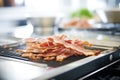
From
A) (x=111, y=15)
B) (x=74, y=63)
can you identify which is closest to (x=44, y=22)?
(x=111, y=15)

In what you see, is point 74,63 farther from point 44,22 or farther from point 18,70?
point 44,22

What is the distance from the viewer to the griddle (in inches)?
26.1

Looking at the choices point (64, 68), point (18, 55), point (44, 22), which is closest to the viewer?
point (64, 68)

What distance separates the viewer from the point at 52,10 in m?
2.06

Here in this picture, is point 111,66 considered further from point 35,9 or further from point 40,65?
point 35,9

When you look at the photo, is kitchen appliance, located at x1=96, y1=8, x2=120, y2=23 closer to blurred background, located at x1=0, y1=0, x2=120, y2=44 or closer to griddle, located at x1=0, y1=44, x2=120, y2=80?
blurred background, located at x1=0, y1=0, x2=120, y2=44

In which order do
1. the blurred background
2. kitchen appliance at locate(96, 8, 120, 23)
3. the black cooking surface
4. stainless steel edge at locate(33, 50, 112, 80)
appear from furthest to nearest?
kitchen appliance at locate(96, 8, 120, 23), the blurred background, the black cooking surface, stainless steel edge at locate(33, 50, 112, 80)

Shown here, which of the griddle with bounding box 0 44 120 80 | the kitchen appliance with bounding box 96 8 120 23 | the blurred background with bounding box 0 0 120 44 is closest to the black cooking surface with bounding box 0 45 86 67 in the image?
the griddle with bounding box 0 44 120 80

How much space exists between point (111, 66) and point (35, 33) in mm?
663

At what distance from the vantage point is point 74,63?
0.75m

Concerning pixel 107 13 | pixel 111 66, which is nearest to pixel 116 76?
pixel 111 66

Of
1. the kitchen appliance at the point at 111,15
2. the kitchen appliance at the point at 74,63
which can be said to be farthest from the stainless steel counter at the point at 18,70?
the kitchen appliance at the point at 111,15

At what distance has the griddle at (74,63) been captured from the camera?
662 mm

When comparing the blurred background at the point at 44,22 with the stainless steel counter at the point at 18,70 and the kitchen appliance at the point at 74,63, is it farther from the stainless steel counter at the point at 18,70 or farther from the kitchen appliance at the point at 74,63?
the stainless steel counter at the point at 18,70
